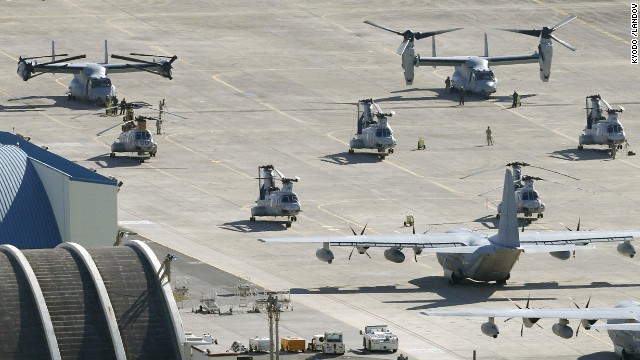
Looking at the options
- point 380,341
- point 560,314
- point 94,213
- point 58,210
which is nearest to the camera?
point 560,314

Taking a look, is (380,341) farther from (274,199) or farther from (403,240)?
(274,199)

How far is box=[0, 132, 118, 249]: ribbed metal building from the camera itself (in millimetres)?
152000

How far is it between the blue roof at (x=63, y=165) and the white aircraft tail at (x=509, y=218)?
2665 cm

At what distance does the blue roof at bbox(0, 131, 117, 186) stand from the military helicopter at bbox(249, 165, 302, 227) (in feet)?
70.8

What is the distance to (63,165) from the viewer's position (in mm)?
158375

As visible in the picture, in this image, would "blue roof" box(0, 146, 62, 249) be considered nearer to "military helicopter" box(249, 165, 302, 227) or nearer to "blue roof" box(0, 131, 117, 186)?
"blue roof" box(0, 131, 117, 186)

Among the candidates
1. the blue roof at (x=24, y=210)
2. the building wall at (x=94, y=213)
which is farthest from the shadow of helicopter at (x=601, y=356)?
the blue roof at (x=24, y=210)

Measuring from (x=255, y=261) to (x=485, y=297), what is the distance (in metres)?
20.3

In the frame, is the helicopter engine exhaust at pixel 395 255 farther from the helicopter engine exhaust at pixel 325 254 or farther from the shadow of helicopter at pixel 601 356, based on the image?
the shadow of helicopter at pixel 601 356

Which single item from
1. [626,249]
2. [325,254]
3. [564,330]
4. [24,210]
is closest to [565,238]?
[626,249]

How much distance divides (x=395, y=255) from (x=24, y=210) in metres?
26.6

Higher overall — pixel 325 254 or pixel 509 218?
pixel 509 218

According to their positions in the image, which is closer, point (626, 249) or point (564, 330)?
point (564, 330)

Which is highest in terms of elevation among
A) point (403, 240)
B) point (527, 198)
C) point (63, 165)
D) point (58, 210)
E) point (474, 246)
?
point (63, 165)
